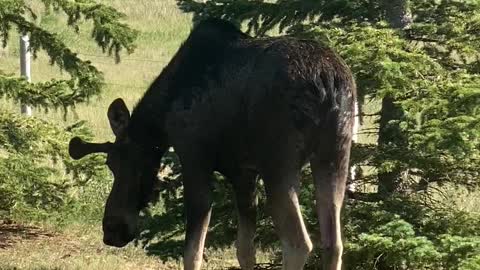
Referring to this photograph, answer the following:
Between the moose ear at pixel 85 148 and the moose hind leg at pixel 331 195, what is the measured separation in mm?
1661

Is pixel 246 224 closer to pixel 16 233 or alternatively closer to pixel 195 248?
pixel 195 248

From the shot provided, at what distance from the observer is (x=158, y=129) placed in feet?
22.4

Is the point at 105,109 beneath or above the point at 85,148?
above

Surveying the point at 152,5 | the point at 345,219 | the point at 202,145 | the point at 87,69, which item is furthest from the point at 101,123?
the point at 152,5

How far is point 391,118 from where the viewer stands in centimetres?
837

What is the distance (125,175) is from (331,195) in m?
1.61

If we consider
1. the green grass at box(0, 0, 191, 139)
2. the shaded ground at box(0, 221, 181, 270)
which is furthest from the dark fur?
the green grass at box(0, 0, 191, 139)

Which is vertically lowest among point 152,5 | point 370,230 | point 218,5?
point 370,230

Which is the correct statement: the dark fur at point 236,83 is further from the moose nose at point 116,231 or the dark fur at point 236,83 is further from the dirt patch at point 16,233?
the dirt patch at point 16,233

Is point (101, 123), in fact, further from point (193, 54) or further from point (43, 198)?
point (193, 54)

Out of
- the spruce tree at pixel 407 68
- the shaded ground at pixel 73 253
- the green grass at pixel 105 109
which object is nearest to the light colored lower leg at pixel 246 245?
the spruce tree at pixel 407 68

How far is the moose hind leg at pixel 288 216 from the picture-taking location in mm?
6121

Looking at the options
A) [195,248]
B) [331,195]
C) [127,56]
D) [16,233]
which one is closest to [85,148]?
[195,248]

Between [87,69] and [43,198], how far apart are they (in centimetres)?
146
